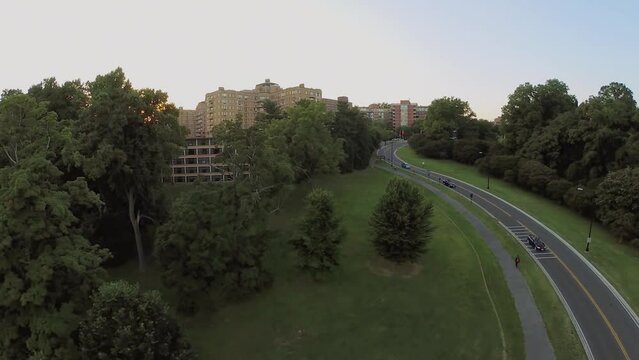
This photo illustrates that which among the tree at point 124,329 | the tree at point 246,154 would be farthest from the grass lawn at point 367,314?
the tree at point 246,154

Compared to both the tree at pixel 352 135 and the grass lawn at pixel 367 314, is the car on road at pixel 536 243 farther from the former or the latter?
the tree at pixel 352 135

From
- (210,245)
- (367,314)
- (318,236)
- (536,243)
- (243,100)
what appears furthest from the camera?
(243,100)

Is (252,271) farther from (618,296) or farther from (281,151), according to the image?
(618,296)

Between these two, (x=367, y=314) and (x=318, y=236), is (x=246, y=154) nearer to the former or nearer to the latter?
(x=318, y=236)

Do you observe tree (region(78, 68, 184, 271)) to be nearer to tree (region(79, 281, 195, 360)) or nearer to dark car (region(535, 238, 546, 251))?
tree (region(79, 281, 195, 360))

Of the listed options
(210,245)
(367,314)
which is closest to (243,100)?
(210,245)

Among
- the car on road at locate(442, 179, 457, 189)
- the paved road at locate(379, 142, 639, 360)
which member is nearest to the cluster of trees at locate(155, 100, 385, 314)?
→ the paved road at locate(379, 142, 639, 360)

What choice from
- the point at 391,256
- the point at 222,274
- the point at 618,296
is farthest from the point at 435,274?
the point at 222,274
